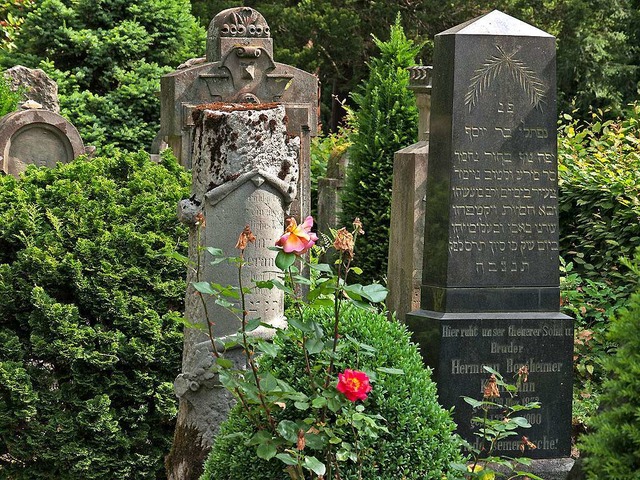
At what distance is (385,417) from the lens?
189 inches

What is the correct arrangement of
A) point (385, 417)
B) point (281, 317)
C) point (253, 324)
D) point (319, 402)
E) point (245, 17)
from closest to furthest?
point (319, 402), point (253, 324), point (385, 417), point (281, 317), point (245, 17)

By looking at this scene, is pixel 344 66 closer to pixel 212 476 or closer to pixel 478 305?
pixel 478 305

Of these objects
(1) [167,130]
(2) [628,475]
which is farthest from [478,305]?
(1) [167,130]

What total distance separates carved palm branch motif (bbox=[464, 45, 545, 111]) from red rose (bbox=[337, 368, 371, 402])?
281 centimetres

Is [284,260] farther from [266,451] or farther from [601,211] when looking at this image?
[601,211]

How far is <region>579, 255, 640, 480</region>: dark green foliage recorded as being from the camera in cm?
337

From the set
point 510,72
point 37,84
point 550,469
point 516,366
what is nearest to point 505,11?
point 37,84

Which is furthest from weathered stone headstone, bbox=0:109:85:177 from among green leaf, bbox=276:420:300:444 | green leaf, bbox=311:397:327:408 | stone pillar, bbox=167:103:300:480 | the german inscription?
green leaf, bbox=311:397:327:408

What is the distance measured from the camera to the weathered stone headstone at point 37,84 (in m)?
15.7

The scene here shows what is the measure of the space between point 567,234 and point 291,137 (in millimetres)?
4329

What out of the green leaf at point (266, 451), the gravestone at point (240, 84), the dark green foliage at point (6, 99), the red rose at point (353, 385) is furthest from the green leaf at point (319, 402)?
the dark green foliage at point (6, 99)

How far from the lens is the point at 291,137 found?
6551 millimetres

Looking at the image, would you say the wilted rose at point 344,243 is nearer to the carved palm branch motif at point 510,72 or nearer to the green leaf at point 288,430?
the green leaf at point 288,430

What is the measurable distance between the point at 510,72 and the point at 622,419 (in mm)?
3596
